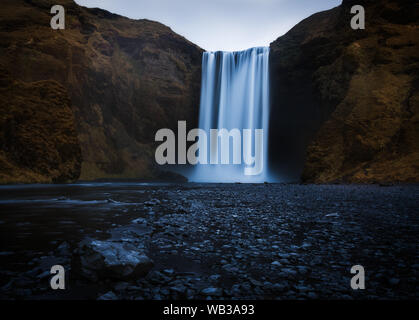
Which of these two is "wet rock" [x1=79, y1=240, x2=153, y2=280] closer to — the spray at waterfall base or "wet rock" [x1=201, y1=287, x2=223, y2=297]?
"wet rock" [x1=201, y1=287, x2=223, y2=297]

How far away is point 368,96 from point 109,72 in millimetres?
33157

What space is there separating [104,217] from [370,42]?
27.2m

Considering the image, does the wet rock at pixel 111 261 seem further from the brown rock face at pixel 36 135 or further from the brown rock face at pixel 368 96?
the brown rock face at pixel 36 135

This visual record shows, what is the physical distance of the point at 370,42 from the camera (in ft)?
77.2

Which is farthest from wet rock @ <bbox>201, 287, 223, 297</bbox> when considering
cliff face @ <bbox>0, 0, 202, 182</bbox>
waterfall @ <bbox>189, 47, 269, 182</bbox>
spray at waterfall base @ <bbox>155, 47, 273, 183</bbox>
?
waterfall @ <bbox>189, 47, 269, 182</bbox>

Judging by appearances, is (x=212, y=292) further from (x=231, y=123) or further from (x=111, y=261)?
(x=231, y=123)

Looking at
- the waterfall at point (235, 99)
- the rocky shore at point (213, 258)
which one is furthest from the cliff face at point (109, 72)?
the rocky shore at point (213, 258)

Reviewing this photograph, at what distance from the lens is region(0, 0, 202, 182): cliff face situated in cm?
2934

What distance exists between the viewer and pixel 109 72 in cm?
3775

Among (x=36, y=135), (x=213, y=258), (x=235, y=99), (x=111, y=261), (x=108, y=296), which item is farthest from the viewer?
Result: (x=235, y=99)

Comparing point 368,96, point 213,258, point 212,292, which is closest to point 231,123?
point 368,96

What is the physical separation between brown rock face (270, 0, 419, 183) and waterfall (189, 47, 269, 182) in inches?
281

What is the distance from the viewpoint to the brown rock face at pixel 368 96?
18594 mm

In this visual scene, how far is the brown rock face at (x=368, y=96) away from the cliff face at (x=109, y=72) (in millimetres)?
21237
